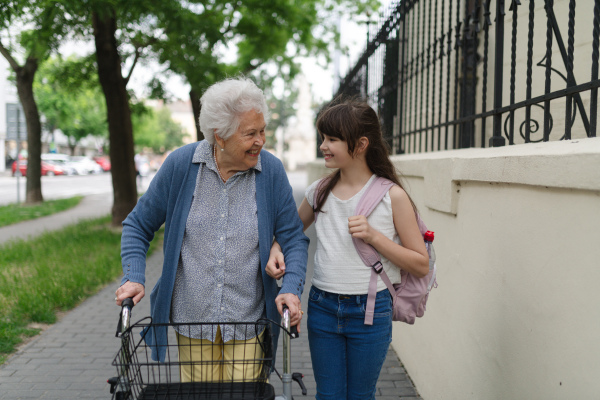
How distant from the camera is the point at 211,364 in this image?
2.36 metres

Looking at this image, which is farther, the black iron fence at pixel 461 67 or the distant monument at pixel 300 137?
the distant monument at pixel 300 137

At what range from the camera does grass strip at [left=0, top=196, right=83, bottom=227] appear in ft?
46.6

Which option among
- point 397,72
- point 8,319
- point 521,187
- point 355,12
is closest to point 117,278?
point 8,319

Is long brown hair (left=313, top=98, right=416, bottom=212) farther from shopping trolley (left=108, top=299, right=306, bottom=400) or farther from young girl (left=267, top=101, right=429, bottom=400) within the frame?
shopping trolley (left=108, top=299, right=306, bottom=400)

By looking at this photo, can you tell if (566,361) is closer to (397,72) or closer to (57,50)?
(397,72)

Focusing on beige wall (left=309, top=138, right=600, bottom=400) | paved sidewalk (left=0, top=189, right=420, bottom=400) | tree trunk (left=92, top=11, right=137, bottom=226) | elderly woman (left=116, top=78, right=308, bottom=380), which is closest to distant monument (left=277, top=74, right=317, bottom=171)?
tree trunk (left=92, top=11, right=137, bottom=226)

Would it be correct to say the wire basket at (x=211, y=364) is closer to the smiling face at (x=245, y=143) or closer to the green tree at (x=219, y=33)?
the smiling face at (x=245, y=143)

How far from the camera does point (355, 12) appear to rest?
1964 centimetres

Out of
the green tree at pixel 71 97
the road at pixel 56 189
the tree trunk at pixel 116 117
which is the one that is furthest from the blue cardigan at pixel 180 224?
the road at pixel 56 189

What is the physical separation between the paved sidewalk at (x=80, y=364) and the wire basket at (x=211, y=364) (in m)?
1.62

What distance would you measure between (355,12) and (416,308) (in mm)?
18553

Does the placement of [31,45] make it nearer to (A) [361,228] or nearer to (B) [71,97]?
(B) [71,97]

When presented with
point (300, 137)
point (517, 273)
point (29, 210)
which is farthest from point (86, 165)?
point (517, 273)

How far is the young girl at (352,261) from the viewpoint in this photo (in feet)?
7.56
